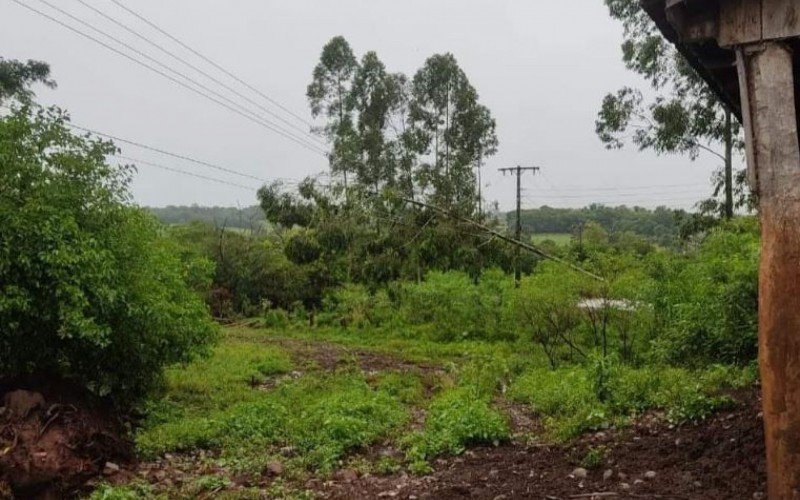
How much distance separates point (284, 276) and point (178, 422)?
15.1 metres

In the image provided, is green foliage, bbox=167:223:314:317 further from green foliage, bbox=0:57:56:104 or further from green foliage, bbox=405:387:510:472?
green foliage, bbox=405:387:510:472

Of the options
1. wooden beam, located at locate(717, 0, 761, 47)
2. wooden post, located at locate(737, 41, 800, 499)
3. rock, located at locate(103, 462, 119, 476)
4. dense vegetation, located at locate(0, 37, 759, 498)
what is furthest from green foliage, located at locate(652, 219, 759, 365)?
rock, located at locate(103, 462, 119, 476)

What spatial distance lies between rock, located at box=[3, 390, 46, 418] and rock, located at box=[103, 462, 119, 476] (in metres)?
0.92

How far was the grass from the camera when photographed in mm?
6754

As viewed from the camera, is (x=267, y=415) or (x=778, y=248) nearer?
(x=778, y=248)

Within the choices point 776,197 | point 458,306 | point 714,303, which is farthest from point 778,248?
point 458,306

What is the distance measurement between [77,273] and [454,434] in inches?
176

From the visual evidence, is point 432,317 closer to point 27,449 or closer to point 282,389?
point 282,389

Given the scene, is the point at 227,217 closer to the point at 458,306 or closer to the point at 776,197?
the point at 458,306

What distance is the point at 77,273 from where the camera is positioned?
7082mm

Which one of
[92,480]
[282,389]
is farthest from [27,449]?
[282,389]

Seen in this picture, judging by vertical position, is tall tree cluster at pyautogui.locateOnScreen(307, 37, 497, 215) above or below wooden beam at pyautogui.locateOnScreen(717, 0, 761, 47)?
above

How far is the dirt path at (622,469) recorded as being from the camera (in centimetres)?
454

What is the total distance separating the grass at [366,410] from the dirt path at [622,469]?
0.24 m
